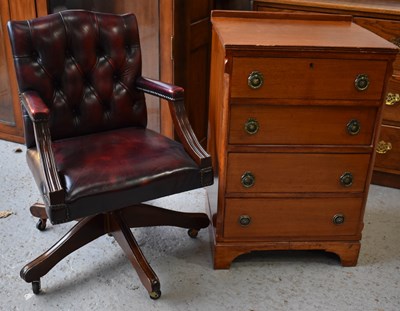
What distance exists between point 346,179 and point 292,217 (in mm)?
258

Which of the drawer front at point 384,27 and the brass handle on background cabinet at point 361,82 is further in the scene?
the drawer front at point 384,27

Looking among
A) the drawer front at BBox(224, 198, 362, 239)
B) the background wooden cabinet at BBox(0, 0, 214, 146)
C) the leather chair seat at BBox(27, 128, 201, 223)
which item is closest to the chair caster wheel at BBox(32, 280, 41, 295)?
the leather chair seat at BBox(27, 128, 201, 223)

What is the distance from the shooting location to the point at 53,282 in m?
1.87

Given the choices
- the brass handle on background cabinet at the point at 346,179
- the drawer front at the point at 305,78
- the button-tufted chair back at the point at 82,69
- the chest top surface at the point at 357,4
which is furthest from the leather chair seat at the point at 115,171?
the chest top surface at the point at 357,4

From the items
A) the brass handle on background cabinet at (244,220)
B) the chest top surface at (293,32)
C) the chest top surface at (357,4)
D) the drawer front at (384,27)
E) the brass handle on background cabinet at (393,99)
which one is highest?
the chest top surface at (357,4)

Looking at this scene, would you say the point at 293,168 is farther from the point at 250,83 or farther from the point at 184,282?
the point at 184,282

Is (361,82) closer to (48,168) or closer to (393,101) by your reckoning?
(393,101)

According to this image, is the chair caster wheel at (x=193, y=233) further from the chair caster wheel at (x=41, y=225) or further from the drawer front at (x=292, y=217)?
the chair caster wheel at (x=41, y=225)

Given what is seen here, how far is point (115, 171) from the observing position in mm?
1663

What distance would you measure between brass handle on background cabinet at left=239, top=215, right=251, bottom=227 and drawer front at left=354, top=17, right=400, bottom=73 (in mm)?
1173

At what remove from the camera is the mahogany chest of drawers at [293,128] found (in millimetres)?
1663

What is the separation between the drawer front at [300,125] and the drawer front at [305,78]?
0.06 metres

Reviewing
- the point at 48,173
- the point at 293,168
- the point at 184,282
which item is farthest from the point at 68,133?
the point at 293,168

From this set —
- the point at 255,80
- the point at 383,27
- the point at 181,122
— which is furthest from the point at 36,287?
the point at 383,27
